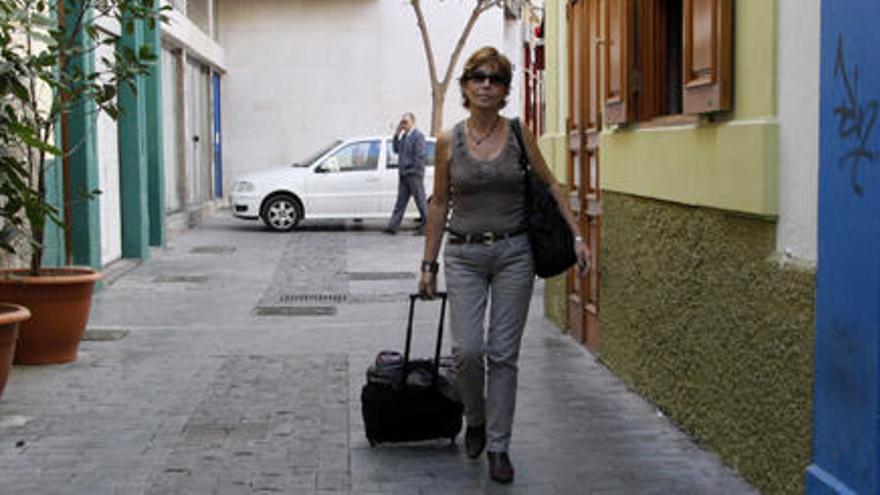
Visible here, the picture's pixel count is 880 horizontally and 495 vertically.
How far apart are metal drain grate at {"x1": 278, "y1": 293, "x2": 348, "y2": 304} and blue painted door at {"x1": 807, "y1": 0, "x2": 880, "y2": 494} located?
8164 millimetres

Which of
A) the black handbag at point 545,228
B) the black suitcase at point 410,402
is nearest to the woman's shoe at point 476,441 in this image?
the black suitcase at point 410,402

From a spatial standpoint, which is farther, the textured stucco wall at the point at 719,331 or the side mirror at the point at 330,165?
the side mirror at the point at 330,165

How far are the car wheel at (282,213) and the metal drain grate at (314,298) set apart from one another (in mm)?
7920

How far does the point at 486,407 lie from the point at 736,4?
6.89 feet

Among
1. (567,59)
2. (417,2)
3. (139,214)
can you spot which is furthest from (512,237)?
(417,2)

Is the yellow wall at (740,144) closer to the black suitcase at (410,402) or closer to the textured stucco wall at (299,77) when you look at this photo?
the black suitcase at (410,402)

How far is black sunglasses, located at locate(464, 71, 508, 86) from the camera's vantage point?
18.6 feet

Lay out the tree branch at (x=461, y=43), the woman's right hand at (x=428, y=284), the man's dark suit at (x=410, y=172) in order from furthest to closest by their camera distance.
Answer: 1. the tree branch at (x=461, y=43)
2. the man's dark suit at (x=410, y=172)
3. the woman's right hand at (x=428, y=284)

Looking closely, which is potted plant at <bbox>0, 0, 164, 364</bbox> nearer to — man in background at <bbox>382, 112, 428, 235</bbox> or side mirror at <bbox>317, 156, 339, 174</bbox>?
man in background at <bbox>382, 112, 428, 235</bbox>

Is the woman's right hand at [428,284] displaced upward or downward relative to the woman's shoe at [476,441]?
upward

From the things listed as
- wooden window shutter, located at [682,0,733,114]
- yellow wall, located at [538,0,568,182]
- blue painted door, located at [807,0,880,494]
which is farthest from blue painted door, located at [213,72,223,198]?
blue painted door, located at [807,0,880,494]

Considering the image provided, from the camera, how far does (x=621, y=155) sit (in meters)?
7.84

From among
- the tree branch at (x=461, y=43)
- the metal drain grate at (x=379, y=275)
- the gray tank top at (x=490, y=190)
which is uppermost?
the tree branch at (x=461, y=43)

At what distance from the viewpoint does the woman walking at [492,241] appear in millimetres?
5707
